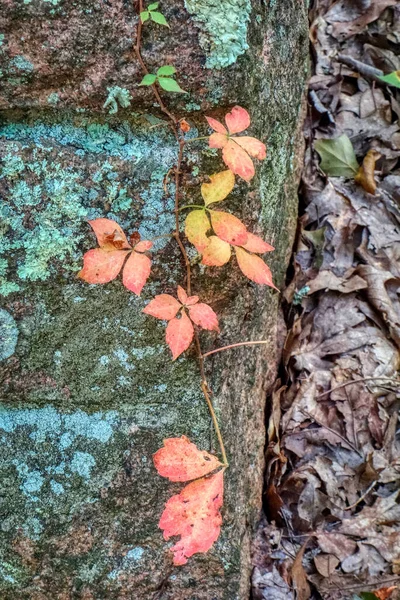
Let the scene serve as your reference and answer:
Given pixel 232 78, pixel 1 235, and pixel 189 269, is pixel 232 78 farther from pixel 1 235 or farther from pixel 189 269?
pixel 1 235

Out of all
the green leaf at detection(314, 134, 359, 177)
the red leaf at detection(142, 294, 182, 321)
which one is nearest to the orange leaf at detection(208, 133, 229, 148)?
the red leaf at detection(142, 294, 182, 321)

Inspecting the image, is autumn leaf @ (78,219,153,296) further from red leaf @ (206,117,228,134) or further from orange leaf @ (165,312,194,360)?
red leaf @ (206,117,228,134)

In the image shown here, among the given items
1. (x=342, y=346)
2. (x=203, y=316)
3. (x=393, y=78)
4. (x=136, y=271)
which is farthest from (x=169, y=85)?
(x=393, y=78)

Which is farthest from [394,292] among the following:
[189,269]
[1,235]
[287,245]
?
A: [1,235]

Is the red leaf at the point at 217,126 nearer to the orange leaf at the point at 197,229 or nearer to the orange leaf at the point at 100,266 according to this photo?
the orange leaf at the point at 197,229

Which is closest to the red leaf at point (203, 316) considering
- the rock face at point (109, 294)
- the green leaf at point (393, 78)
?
the rock face at point (109, 294)

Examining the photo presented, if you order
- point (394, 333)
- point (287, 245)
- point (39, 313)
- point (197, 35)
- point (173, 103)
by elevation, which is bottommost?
point (394, 333)
